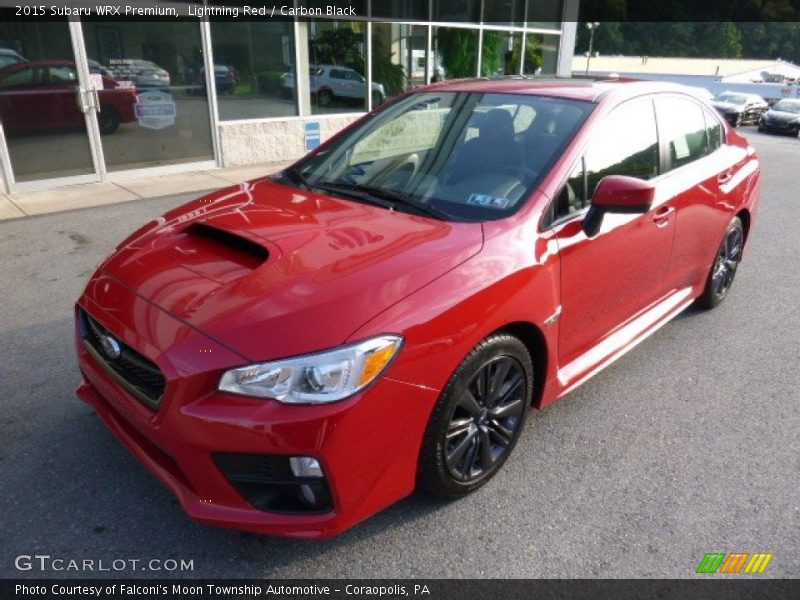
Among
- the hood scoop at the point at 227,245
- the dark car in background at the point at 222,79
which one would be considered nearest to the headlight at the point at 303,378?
the hood scoop at the point at 227,245

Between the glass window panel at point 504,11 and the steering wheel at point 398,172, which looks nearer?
the steering wheel at point 398,172

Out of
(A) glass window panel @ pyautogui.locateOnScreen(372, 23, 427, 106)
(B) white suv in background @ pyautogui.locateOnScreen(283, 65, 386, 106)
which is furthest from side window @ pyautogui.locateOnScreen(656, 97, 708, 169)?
(A) glass window panel @ pyautogui.locateOnScreen(372, 23, 427, 106)

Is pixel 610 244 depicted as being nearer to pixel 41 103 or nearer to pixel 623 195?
pixel 623 195

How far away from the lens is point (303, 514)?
6.71 feet

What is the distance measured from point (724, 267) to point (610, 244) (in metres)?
2.21

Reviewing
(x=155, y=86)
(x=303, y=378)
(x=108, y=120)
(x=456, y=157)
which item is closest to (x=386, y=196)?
(x=456, y=157)

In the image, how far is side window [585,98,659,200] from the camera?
2945 mm

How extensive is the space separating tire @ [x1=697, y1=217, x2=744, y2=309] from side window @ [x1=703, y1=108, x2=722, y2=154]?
0.61m

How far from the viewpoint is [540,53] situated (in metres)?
16.6

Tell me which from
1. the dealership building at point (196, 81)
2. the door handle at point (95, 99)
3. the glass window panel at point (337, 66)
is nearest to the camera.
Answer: the dealership building at point (196, 81)

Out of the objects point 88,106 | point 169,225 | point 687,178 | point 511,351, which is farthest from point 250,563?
point 88,106

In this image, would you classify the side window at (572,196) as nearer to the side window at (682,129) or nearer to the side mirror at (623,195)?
the side mirror at (623,195)

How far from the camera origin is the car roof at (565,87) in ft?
10.3

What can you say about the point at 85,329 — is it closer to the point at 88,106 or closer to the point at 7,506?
the point at 7,506
